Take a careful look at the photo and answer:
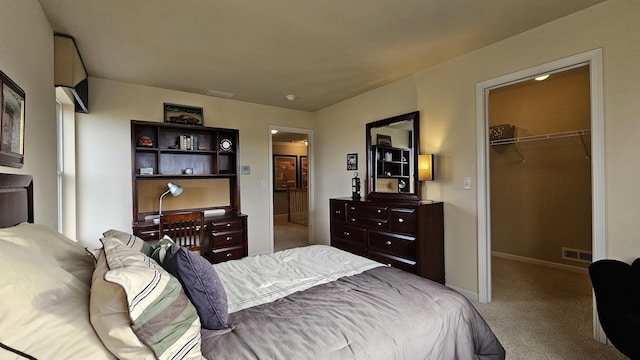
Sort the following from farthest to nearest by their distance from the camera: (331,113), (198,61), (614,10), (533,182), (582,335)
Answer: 1. (331,113)
2. (533,182)
3. (198,61)
4. (582,335)
5. (614,10)

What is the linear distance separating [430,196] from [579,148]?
2.23m

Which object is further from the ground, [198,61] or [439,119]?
[198,61]

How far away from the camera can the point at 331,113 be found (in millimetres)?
4777

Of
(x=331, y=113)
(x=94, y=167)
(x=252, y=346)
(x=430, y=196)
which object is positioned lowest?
(x=252, y=346)

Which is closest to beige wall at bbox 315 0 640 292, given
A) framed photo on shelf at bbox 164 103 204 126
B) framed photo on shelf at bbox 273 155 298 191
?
framed photo on shelf at bbox 164 103 204 126

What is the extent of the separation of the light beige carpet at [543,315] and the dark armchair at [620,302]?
456 mm

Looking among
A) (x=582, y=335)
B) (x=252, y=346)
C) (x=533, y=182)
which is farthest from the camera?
(x=533, y=182)

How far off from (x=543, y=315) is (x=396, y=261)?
133cm

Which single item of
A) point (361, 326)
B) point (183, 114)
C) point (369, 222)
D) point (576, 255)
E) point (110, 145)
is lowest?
point (576, 255)

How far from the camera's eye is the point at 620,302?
5.45 feet

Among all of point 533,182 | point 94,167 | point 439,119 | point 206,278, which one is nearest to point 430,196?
point 439,119

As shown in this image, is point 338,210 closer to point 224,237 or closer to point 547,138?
point 224,237

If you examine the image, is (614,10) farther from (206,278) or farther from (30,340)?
(30,340)

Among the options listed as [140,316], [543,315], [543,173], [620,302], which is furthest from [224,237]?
[543,173]
